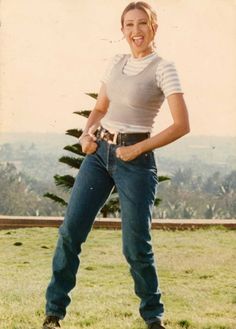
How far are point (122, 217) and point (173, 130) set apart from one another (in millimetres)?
521

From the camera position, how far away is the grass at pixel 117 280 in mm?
3855

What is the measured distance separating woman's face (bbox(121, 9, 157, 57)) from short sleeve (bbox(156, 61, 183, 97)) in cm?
16

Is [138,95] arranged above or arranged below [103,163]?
above

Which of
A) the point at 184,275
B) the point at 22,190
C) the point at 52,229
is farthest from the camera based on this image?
the point at 22,190

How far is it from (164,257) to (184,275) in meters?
1.43

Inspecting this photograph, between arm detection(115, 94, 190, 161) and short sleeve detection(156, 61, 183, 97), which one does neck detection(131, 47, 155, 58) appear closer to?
short sleeve detection(156, 61, 183, 97)

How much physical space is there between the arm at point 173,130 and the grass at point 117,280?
1135 mm

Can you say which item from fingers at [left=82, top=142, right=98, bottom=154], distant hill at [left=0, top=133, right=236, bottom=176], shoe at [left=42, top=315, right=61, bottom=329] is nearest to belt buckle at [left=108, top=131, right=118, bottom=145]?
fingers at [left=82, top=142, right=98, bottom=154]

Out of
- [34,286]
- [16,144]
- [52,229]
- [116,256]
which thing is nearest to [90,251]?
[116,256]

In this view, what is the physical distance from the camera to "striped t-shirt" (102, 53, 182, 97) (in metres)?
3.04

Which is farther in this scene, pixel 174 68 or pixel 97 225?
pixel 97 225

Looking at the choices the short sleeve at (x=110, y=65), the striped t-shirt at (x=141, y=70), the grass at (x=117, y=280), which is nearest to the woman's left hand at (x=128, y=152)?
the striped t-shirt at (x=141, y=70)

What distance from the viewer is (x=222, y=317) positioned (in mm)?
4074

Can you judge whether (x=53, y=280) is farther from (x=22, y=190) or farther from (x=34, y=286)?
(x=22, y=190)
